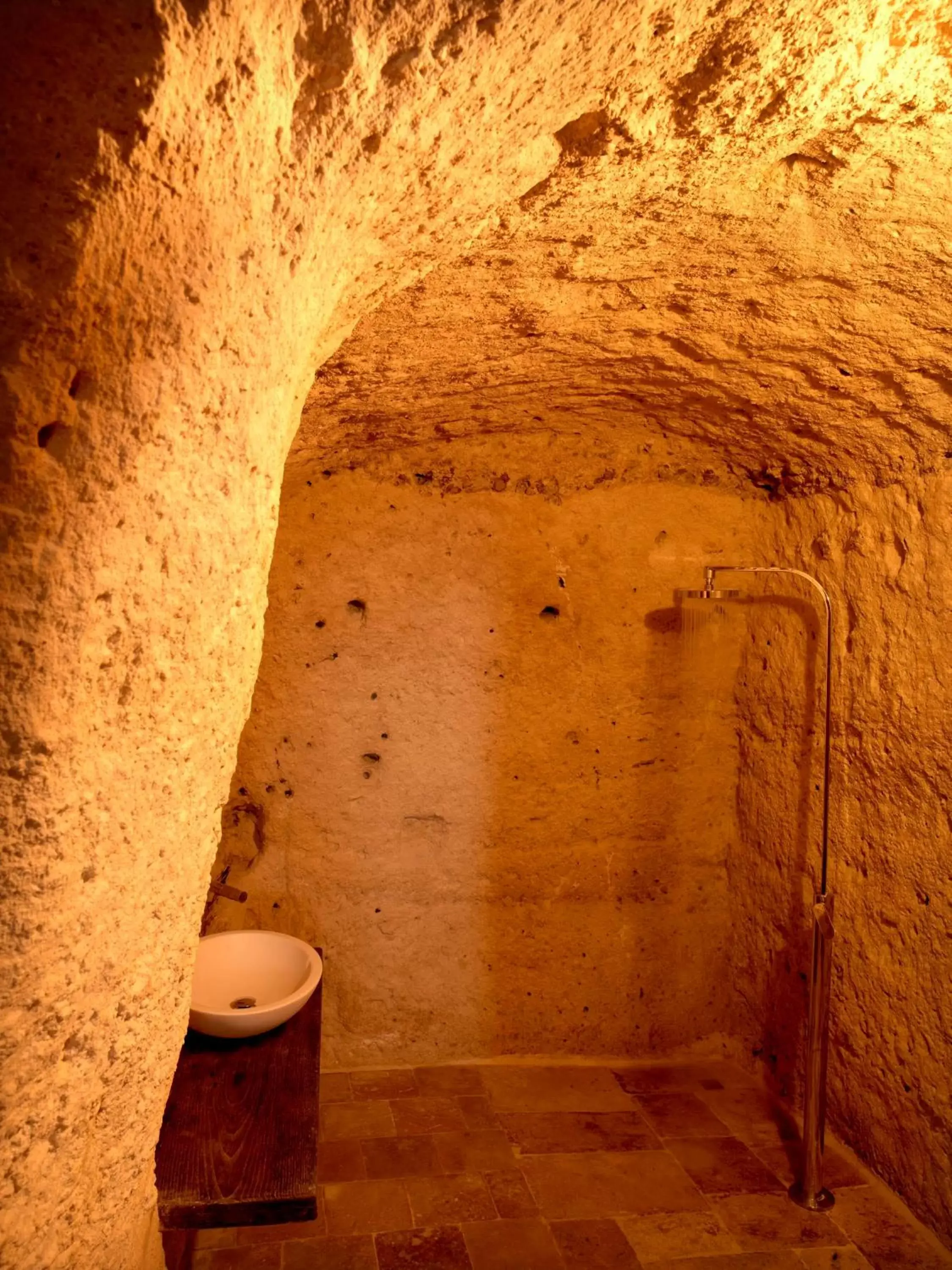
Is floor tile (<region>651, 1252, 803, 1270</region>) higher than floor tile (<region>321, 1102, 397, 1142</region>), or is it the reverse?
floor tile (<region>321, 1102, 397, 1142</region>)

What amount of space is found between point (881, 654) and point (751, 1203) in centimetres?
134

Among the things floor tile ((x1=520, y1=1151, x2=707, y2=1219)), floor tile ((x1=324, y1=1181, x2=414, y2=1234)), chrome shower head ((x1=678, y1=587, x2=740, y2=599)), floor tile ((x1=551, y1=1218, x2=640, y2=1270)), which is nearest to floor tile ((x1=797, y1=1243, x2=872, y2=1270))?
floor tile ((x1=520, y1=1151, x2=707, y2=1219))

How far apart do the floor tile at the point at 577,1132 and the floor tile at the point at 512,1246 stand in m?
0.29

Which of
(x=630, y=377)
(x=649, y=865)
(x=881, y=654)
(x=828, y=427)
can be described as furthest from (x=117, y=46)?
(x=649, y=865)

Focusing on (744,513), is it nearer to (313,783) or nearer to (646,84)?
(313,783)

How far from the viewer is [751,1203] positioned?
218 centimetres

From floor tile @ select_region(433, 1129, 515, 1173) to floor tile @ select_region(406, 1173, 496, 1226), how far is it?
4cm

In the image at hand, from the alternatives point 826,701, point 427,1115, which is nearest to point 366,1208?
point 427,1115

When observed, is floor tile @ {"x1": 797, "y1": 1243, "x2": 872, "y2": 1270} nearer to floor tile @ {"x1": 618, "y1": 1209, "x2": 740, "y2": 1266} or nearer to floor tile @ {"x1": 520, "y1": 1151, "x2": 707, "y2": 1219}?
floor tile @ {"x1": 618, "y1": 1209, "x2": 740, "y2": 1266}

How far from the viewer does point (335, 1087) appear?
2588 millimetres

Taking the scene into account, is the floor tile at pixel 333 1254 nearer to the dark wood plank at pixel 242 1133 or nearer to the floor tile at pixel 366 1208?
the floor tile at pixel 366 1208

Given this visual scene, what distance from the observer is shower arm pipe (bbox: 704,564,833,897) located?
224 cm

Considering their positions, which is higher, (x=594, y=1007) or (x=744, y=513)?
(x=744, y=513)

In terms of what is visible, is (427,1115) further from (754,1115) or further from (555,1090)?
(754,1115)
